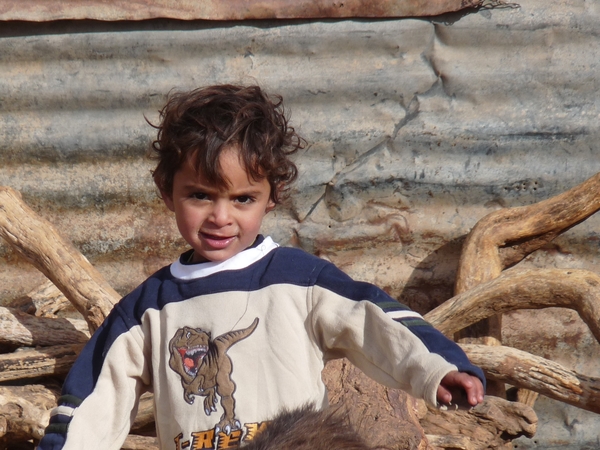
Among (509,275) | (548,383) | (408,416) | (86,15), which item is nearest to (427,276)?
Answer: (509,275)

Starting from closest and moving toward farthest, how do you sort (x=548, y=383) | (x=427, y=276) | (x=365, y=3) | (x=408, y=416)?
(x=408, y=416) < (x=548, y=383) < (x=365, y=3) < (x=427, y=276)

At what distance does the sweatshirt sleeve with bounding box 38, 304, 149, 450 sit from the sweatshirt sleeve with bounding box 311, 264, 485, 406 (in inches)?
19.8

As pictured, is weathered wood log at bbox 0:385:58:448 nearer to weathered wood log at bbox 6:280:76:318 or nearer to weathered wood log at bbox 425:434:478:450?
weathered wood log at bbox 6:280:76:318

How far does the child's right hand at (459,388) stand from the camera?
159cm

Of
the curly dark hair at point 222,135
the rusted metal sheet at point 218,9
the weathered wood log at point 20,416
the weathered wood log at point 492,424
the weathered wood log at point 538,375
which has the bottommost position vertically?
the weathered wood log at point 492,424

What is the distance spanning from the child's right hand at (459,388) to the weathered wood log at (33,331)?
1.86m

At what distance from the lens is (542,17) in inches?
131

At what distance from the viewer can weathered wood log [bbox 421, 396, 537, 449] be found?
9.41ft

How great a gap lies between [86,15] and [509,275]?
2.04 m

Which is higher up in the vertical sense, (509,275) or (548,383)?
Answer: (509,275)

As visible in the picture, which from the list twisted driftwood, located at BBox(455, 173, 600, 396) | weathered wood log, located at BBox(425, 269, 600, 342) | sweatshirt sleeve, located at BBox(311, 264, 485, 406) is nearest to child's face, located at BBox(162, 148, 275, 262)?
sweatshirt sleeve, located at BBox(311, 264, 485, 406)

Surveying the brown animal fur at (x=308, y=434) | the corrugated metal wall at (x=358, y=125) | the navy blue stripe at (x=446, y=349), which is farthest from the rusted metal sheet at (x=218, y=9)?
the brown animal fur at (x=308, y=434)

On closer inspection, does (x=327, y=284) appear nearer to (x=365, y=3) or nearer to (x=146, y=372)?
(x=146, y=372)

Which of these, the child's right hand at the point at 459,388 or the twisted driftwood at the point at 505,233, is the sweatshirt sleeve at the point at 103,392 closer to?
the child's right hand at the point at 459,388
